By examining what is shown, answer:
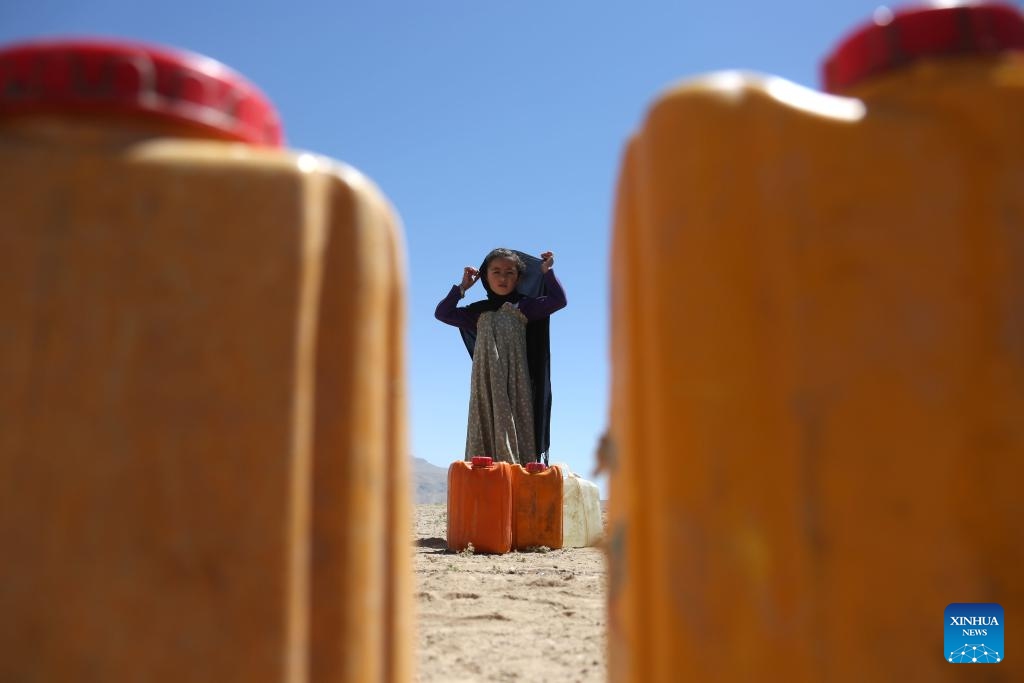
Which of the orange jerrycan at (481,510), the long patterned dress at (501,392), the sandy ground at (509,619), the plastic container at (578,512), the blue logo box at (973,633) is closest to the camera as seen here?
the blue logo box at (973,633)

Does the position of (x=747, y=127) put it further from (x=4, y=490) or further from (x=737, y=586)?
(x=4, y=490)

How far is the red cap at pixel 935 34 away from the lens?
35.7 inches

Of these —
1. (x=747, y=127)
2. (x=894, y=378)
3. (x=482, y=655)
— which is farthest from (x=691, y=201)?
(x=482, y=655)

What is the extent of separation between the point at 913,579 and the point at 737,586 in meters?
0.17

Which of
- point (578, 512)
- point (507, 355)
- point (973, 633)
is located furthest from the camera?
point (507, 355)

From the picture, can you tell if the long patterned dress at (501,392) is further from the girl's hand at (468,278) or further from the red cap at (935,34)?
the red cap at (935,34)

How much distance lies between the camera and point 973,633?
809mm

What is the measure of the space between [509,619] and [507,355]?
11.6ft

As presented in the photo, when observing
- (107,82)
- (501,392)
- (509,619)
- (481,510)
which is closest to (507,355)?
(501,392)

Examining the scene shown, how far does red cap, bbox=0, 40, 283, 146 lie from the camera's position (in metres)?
0.90

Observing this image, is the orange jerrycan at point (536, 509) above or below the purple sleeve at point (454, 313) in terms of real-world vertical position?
below

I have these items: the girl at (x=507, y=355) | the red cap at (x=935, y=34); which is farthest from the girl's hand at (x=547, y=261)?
the red cap at (x=935, y=34)

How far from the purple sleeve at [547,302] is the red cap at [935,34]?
537cm

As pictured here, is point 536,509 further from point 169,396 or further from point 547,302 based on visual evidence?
point 169,396
